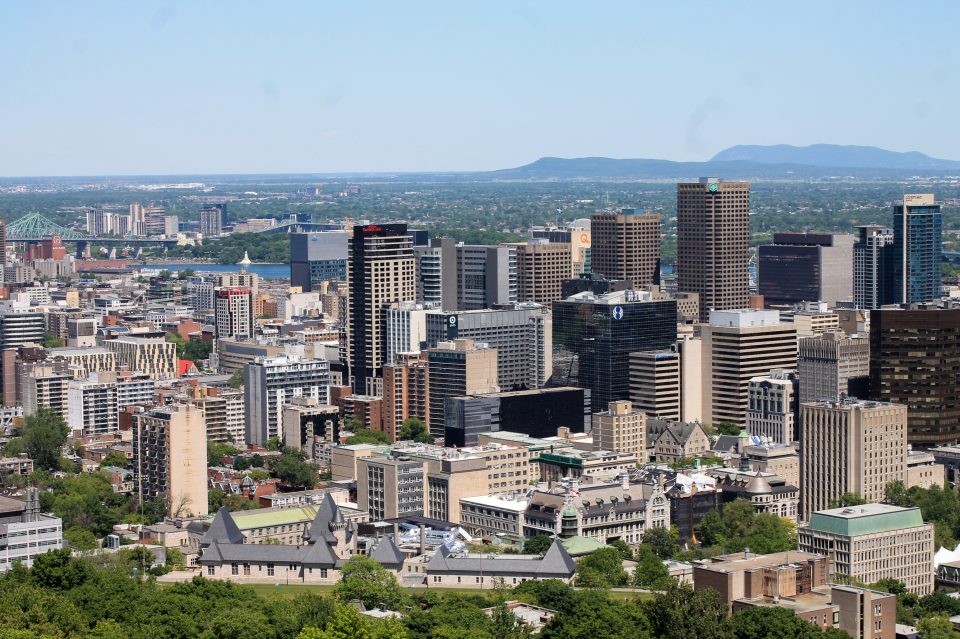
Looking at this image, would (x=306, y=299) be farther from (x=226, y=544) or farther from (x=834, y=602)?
(x=834, y=602)

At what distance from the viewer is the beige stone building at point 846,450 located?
74.1 metres

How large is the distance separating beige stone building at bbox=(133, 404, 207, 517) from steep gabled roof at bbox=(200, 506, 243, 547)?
33.6 feet

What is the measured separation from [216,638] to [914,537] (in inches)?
998

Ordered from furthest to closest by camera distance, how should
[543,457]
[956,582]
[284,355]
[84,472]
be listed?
[284,355] < [84,472] < [543,457] < [956,582]

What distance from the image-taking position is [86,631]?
51312mm

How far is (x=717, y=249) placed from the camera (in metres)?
124

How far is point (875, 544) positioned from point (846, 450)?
11.3m

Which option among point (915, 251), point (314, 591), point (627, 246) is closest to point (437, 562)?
point (314, 591)

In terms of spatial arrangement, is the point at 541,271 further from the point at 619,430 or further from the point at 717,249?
the point at 619,430

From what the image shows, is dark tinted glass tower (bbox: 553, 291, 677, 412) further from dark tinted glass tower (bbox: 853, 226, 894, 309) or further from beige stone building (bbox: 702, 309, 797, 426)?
dark tinted glass tower (bbox: 853, 226, 894, 309)

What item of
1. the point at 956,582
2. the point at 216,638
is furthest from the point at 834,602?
the point at 216,638

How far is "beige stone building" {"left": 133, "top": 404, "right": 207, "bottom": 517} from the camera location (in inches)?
3007

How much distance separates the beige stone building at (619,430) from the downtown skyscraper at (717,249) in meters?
39.3

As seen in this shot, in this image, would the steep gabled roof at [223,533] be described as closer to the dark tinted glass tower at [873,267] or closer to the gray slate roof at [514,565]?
the gray slate roof at [514,565]
